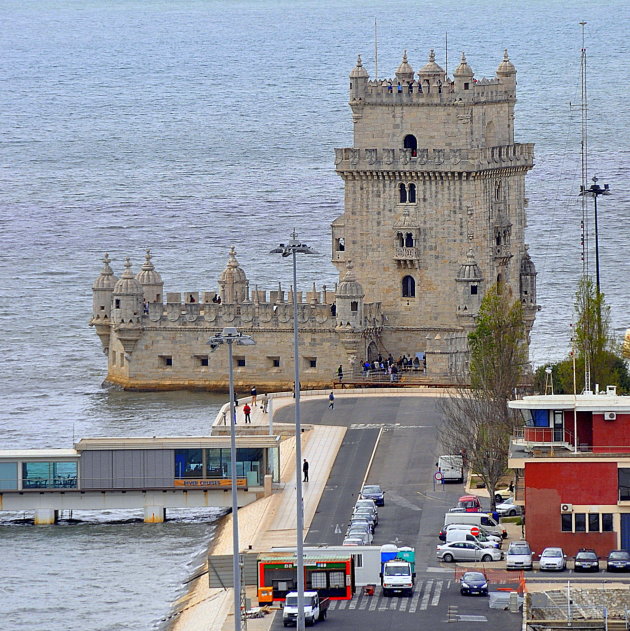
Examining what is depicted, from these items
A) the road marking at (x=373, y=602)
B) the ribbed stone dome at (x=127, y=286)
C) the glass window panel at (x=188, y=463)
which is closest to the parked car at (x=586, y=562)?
the road marking at (x=373, y=602)

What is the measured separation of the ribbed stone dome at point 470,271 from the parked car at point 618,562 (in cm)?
4592

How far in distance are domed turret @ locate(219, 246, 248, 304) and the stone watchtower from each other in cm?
508

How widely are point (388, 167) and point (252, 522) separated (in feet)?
118

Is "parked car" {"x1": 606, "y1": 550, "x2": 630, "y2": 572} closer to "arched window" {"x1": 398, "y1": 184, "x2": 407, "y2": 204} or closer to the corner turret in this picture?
"arched window" {"x1": 398, "y1": 184, "x2": 407, "y2": 204}

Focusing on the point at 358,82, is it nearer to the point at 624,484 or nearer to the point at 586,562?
the point at 624,484

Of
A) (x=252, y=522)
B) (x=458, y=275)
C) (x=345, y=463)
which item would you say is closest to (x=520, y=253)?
(x=458, y=275)

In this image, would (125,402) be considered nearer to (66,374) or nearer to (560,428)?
(66,374)

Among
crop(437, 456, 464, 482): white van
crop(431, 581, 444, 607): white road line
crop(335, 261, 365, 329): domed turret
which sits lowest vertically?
crop(431, 581, 444, 607): white road line

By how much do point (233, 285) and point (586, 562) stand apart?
53.1 meters

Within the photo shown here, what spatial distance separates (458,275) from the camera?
461 ft

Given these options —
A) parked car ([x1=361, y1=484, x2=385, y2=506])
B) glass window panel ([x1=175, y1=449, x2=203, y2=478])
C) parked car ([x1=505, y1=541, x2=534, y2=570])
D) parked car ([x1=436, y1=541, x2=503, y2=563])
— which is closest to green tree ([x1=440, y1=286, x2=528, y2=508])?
parked car ([x1=361, y1=484, x2=385, y2=506])

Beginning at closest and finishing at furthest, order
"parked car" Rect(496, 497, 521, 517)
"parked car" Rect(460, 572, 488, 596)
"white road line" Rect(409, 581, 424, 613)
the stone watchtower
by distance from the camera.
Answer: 1. "white road line" Rect(409, 581, 424, 613)
2. "parked car" Rect(460, 572, 488, 596)
3. "parked car" Rect(496, 497, 521, 517)
4. the stone watchtower

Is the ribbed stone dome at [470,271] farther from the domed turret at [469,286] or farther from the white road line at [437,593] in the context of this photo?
the white road line at [437,593]

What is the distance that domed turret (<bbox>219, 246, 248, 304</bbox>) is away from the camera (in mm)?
145125
